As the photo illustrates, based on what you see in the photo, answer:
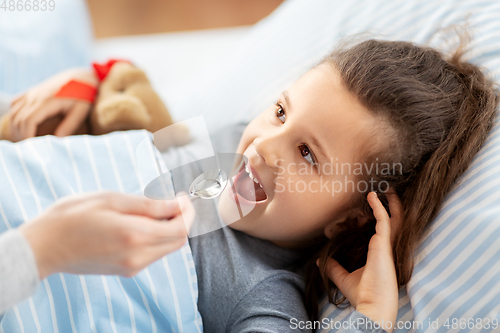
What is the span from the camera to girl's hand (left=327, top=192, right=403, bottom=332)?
0.57 m

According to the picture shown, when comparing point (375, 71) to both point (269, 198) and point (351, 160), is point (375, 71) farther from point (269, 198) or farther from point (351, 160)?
point (269, 198)

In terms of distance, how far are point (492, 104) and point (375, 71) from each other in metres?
0.21

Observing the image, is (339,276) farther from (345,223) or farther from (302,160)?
(302,160)

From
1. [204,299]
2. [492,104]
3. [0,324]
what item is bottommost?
[204,299]

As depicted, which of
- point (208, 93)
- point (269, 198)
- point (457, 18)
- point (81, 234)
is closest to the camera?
point (81, 234)

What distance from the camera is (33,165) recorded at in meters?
0.62

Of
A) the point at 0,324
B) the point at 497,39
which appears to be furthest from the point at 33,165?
the point at 497,39

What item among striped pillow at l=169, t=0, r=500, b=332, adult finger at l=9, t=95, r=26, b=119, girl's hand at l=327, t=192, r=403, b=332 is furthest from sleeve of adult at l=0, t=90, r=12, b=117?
girl's hand at l=327, t=192, r=403, b=332

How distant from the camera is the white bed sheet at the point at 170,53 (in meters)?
1.20

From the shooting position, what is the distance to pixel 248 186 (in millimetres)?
651

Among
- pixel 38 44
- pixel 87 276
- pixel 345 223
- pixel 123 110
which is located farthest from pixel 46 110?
pixel 345 223

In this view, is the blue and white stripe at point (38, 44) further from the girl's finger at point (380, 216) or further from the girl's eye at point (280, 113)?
the girl's finger at point (380, 216)

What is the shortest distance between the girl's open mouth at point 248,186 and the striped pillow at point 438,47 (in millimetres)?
224

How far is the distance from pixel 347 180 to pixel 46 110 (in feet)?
1.97
